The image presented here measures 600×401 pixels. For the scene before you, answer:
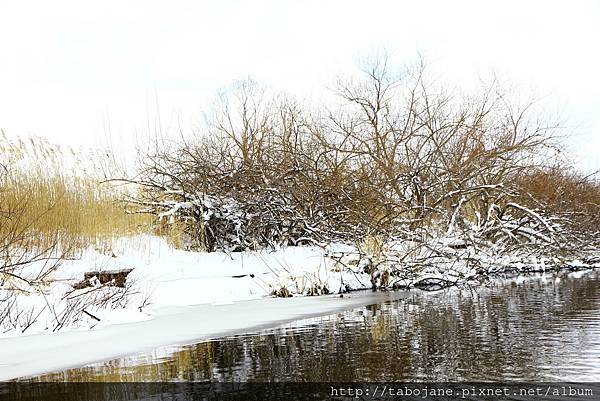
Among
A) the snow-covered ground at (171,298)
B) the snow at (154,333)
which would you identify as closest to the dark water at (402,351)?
the snow at (154,333)

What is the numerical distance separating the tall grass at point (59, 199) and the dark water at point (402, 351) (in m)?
5.43

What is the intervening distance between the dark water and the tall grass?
543cm

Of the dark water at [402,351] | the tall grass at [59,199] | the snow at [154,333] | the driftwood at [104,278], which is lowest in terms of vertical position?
the dark water at [402,351]

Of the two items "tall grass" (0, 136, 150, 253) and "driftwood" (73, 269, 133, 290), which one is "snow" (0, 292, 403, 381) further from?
"tall grass" (0, 136, 150, 253)

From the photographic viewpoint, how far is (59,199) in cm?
1347

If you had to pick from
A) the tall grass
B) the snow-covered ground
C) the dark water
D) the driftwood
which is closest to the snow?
the snow-covered ground

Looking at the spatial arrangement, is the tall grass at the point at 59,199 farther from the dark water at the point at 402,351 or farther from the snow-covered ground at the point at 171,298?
the dark water at the point at 402,351

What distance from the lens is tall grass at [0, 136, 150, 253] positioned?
494 inches

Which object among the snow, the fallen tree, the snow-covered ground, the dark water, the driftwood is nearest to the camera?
the dark water

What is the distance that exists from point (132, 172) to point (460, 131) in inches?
361

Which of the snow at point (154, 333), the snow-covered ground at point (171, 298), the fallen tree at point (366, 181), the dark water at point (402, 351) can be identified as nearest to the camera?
the dark water at point (402, 351)

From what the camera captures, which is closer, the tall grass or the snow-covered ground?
the snow-covered ground

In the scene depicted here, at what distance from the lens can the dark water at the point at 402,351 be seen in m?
6.15

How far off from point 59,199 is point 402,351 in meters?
8.69
